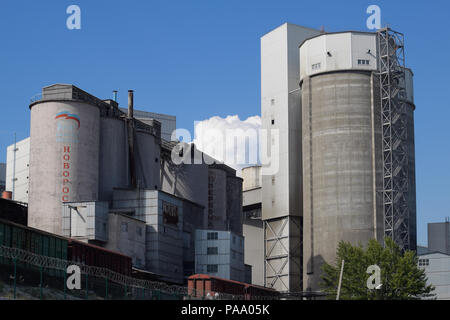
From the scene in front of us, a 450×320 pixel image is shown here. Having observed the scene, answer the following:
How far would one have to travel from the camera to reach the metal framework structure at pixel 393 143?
380 feet

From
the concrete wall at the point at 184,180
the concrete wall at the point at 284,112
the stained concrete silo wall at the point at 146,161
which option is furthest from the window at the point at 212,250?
the concrete wall at the point at 184,180

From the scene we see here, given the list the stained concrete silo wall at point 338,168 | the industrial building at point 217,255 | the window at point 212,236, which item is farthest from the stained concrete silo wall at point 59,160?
the stained concrete silo wall at point 338,168

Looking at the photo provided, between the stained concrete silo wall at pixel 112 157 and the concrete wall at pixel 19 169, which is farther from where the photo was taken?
the concrete wall at pixel 19 169

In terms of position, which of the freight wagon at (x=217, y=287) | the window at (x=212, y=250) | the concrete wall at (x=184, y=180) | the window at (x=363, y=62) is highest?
the window at (x=363, y=62)

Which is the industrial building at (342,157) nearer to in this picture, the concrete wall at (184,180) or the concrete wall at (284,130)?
the concrete wall at (284,130)

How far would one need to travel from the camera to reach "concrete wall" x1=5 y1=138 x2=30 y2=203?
133 meters

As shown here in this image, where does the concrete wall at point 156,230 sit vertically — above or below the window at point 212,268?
above

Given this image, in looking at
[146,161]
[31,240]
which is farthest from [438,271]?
[31,240]

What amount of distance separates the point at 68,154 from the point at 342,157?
39.0 m

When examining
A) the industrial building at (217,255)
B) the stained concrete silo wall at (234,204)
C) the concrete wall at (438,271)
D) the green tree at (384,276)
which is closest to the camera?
the green tree at (384,276)

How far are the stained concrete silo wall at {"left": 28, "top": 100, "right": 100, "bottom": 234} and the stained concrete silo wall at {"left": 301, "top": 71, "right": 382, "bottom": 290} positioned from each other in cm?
3226

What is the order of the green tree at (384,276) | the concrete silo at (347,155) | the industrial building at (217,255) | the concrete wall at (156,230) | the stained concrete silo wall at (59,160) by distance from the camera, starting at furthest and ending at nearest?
the industrial building at (217,255) → the concrete silo at (347,155) → the concrete wall at (156,230) → the stained concrete silo wall at (59,160) → the green tree at (384,276)

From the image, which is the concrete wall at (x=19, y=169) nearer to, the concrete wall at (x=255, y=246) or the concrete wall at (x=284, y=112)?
the concrete wall at (x=284, y=112)
